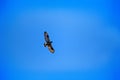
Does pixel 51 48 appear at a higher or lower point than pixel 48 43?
lower

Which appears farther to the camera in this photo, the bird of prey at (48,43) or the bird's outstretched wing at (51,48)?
the bird's outstretched wing at (51,48)

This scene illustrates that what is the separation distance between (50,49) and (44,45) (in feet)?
1.53

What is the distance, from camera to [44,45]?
35.2m

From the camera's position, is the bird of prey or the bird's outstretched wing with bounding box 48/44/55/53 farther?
the bird's outstretched wing with bounding box 48/44/55/53

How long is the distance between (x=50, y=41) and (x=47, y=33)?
2.70 ft

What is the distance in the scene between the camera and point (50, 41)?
3512cm

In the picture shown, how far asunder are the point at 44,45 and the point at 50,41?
0.43 m

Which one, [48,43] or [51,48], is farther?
[51,48]

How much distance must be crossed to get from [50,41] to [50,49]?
53cm

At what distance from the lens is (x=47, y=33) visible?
113 feet
